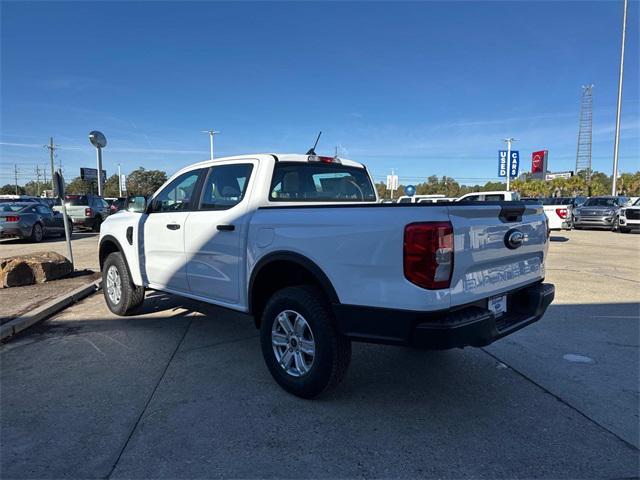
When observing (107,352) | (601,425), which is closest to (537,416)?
(601,425)

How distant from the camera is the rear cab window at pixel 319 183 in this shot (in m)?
4.39

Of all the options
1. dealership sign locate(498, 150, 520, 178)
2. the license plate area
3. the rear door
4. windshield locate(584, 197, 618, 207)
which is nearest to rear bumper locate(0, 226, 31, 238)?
the rear door

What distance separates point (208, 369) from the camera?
13.8ft

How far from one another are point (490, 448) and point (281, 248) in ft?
6.51

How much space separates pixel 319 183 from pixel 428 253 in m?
2.28

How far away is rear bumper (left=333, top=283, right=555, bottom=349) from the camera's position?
9.24 ft

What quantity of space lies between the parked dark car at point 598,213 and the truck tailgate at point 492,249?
23468mm

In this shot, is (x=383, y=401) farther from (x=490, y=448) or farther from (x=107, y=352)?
(x=107, y=352)

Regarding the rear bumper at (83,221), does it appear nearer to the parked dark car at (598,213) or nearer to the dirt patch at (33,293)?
the dirt patch at (33,293)

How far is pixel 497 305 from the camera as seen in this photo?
335 cm

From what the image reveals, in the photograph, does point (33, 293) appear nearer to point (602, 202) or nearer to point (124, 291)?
point (124, 291)

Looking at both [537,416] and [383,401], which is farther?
[383,401]

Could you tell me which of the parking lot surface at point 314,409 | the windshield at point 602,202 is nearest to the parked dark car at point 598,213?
the windshield at point 602,202

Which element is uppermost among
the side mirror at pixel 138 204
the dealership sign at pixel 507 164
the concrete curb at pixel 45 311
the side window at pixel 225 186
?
the dealership sign at pixel 507 164
